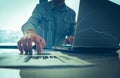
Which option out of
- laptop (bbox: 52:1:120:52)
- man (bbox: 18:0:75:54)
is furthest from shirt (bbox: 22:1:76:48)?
laptop (bbox: 52:1:120:52)

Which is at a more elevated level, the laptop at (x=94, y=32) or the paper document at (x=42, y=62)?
the laptop at (x=94, y=32)

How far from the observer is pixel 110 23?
0.68 meters

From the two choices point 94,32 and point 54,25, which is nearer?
point 94,32

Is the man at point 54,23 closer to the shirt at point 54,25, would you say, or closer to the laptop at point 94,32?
the shirt at point 54,25

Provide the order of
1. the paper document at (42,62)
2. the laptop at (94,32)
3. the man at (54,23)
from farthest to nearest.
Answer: the man at (54,23), the laptop at (94,32), the paper document at (42,62)

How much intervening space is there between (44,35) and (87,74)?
1383 mm

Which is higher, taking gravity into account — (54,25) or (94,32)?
(54,25)

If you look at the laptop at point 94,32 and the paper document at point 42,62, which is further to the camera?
the laptop at point 94,32

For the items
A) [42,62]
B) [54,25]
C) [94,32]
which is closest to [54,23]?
[54,25]

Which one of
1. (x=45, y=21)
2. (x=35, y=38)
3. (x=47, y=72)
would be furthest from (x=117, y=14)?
(x=45, y=21)

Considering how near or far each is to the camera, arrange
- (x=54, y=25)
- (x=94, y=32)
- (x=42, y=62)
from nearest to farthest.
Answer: (x=42, y=62)
(x=94, y=32)
(x=54, y=25)

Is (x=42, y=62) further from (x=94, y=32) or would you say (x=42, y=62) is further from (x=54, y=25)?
(x=54, y=25)

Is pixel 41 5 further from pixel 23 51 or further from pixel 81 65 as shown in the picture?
pixel 81 65

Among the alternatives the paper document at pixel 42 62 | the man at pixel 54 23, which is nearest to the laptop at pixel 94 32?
the paper document at pixel 42 62
